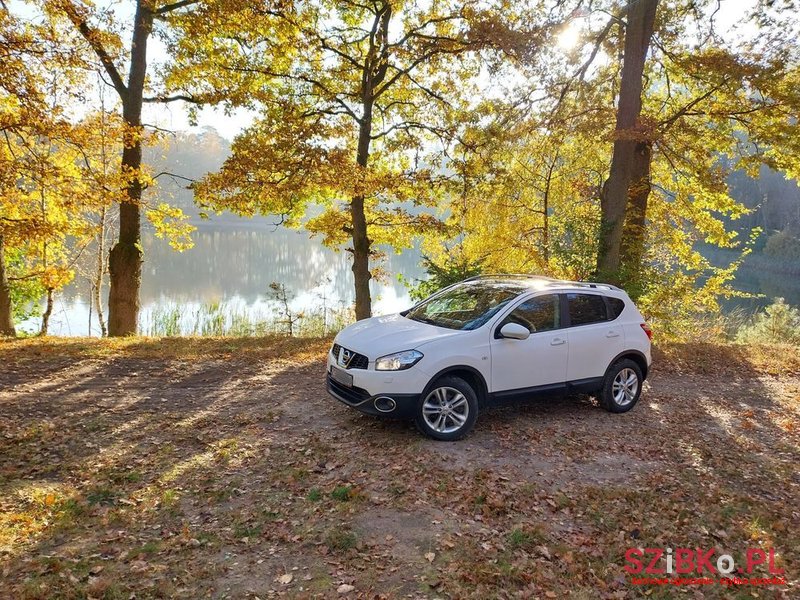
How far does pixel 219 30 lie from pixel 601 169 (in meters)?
12.7

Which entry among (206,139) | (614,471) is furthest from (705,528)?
(206,139)

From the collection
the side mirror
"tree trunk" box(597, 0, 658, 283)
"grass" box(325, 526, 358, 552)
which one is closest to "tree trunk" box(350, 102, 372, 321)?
"tree trunk" box(597, 0, 658, 283)

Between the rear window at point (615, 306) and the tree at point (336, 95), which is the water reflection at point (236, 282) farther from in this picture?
the rear window at point (615, 306)

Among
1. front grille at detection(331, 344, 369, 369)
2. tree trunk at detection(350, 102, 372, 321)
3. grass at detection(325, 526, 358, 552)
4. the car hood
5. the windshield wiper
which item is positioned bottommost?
grass at detection(325, 526, 358, 552)

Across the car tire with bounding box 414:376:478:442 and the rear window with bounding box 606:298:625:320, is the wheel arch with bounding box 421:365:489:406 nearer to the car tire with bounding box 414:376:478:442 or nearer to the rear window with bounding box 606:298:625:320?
the car tire with bounding box 414:376:478:442

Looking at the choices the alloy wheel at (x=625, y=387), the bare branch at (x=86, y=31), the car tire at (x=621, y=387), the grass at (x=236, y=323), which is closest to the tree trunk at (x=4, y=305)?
the grass at (x=236, y=323)

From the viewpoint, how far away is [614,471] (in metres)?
5.46

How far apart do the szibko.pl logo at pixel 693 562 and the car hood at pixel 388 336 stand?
9.29 ft

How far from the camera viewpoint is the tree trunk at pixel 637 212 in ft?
41.6

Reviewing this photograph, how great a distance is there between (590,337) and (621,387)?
112 centimetres

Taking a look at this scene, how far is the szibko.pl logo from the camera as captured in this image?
392 centimetres

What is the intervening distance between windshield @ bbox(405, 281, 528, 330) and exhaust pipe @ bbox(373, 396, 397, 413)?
1260 millimetres

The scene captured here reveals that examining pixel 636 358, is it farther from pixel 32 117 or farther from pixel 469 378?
pixel 32 117

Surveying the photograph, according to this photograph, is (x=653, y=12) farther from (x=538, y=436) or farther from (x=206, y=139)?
(x=206, y=139)
